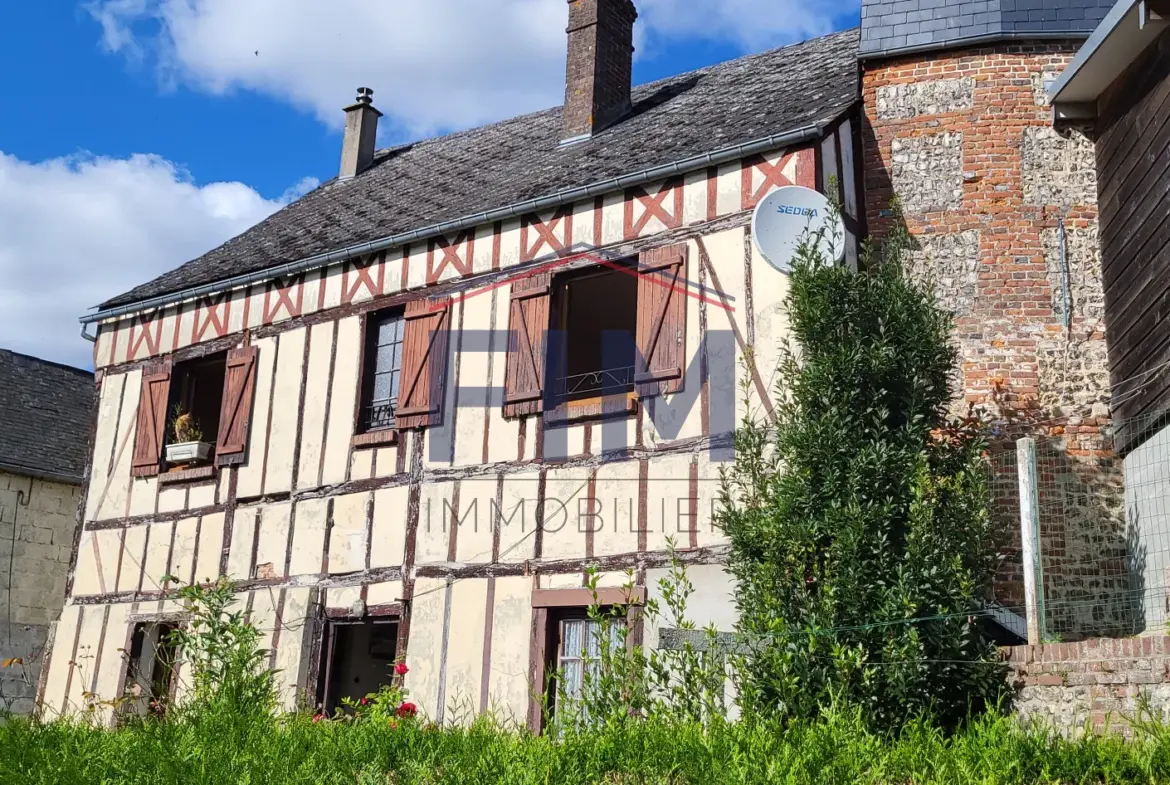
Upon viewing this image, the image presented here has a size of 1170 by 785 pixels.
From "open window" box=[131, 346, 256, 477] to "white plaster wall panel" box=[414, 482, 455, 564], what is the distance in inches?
93.2

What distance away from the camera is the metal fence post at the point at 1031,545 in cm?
666

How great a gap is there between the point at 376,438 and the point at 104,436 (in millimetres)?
4017

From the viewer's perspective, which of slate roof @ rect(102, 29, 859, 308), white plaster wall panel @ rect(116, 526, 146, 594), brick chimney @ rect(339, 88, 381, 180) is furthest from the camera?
brick chimney @ rect(339, 88, 381, 180)

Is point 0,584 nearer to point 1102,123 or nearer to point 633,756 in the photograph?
point 633,756

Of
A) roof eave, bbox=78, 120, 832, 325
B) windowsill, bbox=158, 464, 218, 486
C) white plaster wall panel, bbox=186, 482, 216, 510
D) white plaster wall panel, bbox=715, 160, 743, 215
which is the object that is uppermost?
roof eave, bbox=78, 120, 832, 325

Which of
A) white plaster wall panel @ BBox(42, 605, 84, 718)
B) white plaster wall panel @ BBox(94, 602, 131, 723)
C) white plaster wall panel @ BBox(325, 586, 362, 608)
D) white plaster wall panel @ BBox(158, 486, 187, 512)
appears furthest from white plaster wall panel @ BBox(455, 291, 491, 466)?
white plaster wall panel @ BBox(42, 605, 84, 718)

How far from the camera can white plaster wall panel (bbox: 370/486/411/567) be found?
9.86 metres

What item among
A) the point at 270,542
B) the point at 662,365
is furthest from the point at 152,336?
the point at 662,365

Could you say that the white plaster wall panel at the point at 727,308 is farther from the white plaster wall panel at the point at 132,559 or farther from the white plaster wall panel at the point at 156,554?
the white plaster wall panel at the point at 132,559

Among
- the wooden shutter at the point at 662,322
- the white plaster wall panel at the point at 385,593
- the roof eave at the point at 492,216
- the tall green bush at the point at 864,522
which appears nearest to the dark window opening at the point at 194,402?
the roof eave at the point at 492,216

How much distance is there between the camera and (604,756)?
17.5 feet

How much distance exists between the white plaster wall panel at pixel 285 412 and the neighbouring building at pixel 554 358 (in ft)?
0.10

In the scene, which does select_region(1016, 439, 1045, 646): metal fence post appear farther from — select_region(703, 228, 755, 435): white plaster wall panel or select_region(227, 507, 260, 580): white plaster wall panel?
select_region(227, 507, 260, 580): white plaster wall panel

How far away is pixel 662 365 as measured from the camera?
873 cm
